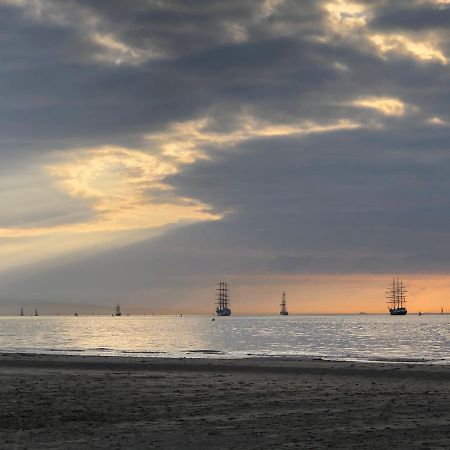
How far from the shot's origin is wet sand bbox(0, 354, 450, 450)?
734 inches

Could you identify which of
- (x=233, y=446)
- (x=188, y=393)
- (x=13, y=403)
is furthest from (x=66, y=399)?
(x=233, y=446)

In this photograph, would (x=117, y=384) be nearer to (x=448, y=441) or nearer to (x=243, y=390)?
(x=243, y=390)

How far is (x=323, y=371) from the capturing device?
45812mm

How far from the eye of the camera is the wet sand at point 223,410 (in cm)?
1866

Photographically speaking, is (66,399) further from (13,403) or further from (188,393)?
(188,393)

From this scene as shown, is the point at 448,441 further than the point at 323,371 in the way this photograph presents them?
No

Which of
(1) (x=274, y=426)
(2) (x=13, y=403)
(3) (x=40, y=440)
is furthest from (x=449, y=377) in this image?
(3) (x=40, y=440)

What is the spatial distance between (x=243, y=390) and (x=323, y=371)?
591 inches

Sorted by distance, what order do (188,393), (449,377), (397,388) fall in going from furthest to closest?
(449,377) → (397,388) → (188,393)

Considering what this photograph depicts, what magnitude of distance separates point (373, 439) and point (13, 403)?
1459cm

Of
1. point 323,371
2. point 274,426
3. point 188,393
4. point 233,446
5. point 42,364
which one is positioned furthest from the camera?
point 42,364

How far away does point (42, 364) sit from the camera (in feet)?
171

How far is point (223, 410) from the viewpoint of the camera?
978 inches

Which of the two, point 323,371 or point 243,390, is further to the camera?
point 323,371
